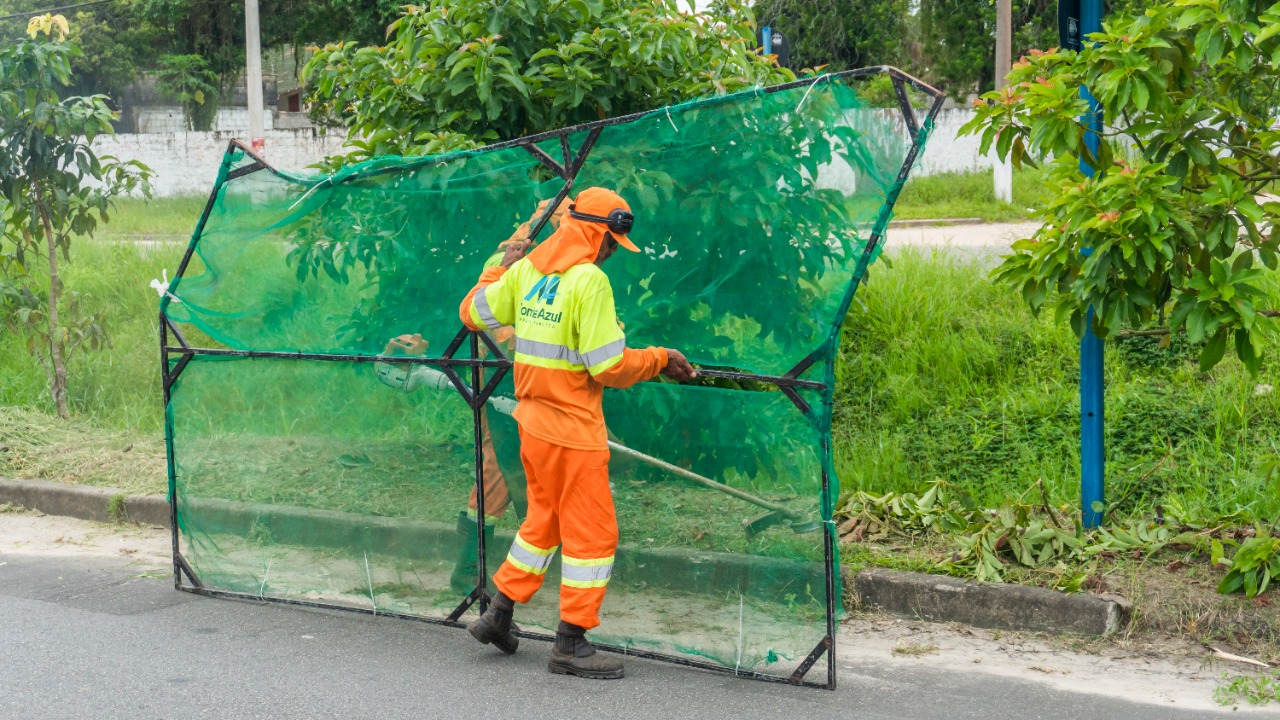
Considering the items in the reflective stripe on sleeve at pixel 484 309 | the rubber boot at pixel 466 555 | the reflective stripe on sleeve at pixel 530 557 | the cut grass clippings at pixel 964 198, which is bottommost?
the rubber boot at pixel 466 555

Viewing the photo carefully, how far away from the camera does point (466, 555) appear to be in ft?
16.1

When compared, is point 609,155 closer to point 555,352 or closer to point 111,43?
point 555,352

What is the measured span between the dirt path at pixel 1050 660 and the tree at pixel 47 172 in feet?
19.1

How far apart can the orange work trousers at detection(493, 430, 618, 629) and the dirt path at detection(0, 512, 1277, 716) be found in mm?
971

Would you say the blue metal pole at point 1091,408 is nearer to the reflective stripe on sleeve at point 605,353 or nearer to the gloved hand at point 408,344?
the reflective stripe on sleeve at point 605,353

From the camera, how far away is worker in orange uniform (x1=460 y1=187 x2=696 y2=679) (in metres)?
4.05

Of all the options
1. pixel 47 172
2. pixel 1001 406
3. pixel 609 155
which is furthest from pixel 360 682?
pixel 47 172

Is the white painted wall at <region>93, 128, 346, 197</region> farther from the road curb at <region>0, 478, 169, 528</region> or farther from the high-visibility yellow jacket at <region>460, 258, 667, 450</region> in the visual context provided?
the high-visibility yellow jacket at <region>460, 258, 667, 450</region>

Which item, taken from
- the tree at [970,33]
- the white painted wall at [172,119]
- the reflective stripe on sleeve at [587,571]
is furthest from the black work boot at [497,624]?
the white painted wall at [172,119]

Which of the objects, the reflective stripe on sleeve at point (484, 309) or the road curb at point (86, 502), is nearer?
the reflective stripe on sleeve at point (484, 309)

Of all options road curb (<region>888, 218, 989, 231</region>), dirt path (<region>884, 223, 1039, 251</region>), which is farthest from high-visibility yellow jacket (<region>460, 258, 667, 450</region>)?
road curb (<region>888, 218, 989, 231</region>)

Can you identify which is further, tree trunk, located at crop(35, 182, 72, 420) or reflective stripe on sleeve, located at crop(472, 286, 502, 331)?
tree trunk, located at crop(35, 182, 72, 420)

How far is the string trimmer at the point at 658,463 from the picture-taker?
427cm

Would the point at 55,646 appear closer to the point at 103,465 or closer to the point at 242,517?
the point at 242,517
